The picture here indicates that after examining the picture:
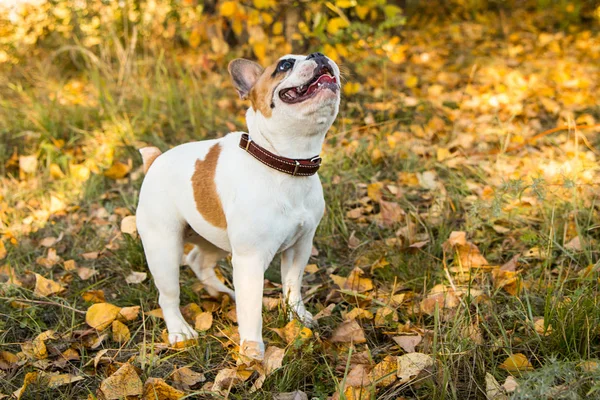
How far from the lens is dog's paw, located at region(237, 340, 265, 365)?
238 centimetres

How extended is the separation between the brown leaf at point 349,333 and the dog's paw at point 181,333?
25.4 inches

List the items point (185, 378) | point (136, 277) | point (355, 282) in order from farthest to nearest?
point (136, 277)
point (355, 282)
point (185, 378)

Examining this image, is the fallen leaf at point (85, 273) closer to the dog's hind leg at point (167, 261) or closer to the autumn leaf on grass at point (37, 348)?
the autumn leaf on grass at point (37, 348)

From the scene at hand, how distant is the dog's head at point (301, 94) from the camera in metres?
2.25

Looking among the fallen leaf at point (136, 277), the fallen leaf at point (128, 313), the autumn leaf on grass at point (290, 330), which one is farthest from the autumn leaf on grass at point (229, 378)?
the fallen leaf at point (136, 277)

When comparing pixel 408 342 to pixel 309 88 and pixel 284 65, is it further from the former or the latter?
pixel 284 65

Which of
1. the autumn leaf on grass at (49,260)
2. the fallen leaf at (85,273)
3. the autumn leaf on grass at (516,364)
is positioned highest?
the autumn leaf on grass at (516,364)

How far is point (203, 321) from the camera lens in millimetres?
2783

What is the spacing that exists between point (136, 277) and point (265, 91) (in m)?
1.44

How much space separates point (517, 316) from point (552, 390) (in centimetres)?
63

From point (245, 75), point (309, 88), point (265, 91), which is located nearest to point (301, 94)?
point (309, 88)

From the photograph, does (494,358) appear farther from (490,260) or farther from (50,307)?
(50,307)

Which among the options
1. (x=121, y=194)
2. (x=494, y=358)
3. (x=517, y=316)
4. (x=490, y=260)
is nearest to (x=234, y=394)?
(x=494, y=358)

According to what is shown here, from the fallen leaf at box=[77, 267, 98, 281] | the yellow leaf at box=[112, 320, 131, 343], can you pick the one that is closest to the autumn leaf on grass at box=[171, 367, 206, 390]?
the yellow leaf at box=[112, 320, 131, 343]
